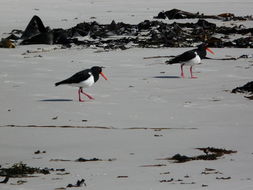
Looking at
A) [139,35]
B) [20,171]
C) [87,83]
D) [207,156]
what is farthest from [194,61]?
[20,171]

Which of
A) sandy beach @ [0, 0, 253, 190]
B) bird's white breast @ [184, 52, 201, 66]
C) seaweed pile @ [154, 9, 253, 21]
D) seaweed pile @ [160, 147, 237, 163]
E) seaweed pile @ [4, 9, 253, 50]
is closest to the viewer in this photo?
sandy beach @ [0, 0, 253, 190]

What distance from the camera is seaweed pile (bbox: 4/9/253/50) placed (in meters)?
18.9

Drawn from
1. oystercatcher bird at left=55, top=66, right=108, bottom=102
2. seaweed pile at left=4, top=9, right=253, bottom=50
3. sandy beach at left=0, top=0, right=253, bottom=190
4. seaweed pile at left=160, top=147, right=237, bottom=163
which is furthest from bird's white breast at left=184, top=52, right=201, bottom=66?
seaweed pile at left=160, top=147, right=237, bottom=163

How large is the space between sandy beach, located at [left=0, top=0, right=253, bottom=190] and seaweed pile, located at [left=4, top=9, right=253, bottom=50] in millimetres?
582

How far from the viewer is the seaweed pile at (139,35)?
18.9m

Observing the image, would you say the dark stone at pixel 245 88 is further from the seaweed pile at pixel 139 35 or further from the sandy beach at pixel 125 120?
the seaweed pile at pixel 139 35

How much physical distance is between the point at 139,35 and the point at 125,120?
34.6 feet

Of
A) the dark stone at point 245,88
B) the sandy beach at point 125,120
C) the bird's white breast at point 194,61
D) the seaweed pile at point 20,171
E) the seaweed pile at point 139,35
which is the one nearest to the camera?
the sandy beach at point 125,120

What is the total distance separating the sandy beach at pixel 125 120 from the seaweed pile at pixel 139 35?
58 cm

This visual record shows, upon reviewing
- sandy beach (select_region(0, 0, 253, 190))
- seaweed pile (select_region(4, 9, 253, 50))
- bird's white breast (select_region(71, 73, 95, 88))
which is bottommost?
sandy beach (select_region(0, 0, 253, 190))

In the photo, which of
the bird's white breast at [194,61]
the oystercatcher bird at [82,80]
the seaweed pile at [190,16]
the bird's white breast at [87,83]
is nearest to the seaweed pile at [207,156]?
the oystercatcher bird at [82,80]

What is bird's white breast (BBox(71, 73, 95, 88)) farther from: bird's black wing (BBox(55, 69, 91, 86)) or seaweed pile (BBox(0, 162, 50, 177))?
seaweed pile (BBox(0, 162, 50, 177))

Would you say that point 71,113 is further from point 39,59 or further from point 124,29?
point 124,29

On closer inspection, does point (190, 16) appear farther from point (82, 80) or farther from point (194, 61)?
point (82, 80)
